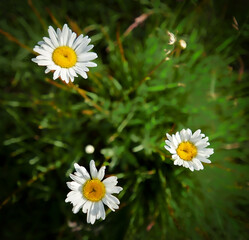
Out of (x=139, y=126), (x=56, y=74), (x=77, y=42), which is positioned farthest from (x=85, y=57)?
(x=139, y=126)

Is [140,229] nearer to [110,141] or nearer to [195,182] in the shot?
[195,182]

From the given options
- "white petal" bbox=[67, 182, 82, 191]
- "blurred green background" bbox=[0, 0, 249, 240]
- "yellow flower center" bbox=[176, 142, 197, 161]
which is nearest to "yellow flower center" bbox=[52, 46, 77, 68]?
"blurred green background" bbox=[0, 0, 249, 240]

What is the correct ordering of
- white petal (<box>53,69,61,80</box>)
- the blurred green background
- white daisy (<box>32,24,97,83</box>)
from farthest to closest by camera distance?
the blurred green background → white daisy (<box>32,24,97,83</box>) → white petal (<box>53,69,61,80</box>)

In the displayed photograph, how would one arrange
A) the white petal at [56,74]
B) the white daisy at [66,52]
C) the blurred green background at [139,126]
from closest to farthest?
1. the white petal at [56,74]
2. the white daisy at [66,52]
3. the blurred green background at [139,126]

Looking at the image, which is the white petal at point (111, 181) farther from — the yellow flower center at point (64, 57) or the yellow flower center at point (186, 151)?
the yellow flower center at point (64, 57)

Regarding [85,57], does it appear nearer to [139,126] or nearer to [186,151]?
[186,151]

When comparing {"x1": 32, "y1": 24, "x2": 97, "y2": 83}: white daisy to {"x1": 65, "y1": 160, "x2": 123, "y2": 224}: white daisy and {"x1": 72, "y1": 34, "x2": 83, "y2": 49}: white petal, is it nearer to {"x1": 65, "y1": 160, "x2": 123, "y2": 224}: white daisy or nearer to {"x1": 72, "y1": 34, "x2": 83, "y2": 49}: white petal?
{"x1": 72, "y1": 34, "x2": 83, "y2": 49}: white petal

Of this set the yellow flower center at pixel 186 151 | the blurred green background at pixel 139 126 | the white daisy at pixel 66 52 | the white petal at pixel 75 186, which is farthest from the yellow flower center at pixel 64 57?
the yellow flower center at pixel 186 151
